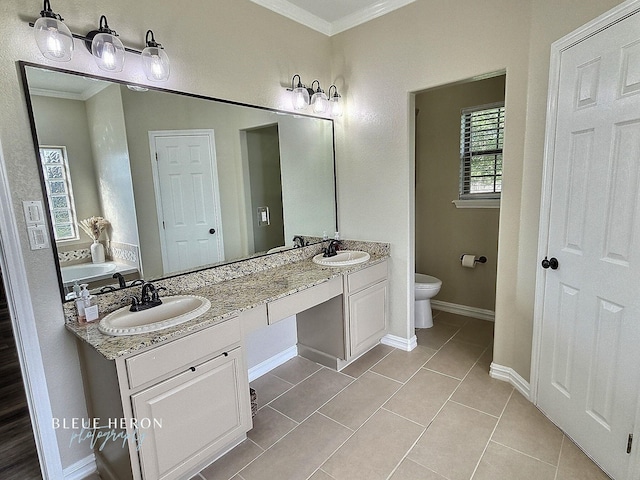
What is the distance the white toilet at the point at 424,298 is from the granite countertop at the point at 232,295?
643 millimetres

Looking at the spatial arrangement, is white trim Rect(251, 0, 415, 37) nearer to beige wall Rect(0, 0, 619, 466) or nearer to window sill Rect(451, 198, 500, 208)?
beige wall Rect(0, 0, 619, 466)

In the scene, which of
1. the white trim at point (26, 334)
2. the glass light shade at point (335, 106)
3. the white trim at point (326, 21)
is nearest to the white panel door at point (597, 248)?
the white trim at point (326, 21)

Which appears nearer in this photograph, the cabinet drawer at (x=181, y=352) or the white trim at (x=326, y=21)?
the cabinet drawer at (x=181, y=352)

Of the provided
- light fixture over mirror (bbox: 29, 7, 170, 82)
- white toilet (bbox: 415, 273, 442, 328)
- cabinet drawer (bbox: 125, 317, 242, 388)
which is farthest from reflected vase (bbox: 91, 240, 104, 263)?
white toilet (bbox: 415, 273, 442, 328)

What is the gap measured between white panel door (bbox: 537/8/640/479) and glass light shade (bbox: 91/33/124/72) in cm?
220

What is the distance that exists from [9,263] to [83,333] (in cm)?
43

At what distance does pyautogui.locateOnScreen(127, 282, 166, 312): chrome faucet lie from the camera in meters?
1.71

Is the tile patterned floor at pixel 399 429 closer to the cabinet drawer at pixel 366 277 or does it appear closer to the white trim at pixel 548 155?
the white trim at pixel 548 155

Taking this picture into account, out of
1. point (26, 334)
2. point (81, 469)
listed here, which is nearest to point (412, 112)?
point (26, 334)

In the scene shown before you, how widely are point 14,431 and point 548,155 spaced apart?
3.57 m

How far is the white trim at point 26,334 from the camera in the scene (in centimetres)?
148

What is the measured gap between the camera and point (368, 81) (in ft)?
9.10

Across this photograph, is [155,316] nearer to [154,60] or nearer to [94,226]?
[94,226]

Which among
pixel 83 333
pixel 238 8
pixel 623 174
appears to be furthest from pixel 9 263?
pixel 623 174
